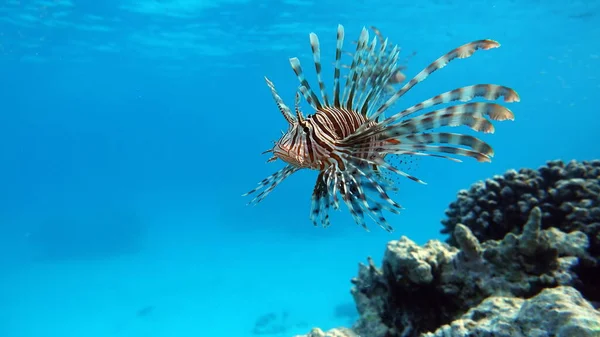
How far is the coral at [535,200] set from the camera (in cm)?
430

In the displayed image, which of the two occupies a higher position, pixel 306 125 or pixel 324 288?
pixel 324 288

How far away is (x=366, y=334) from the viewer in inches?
152

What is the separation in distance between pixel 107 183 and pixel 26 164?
1164 centimetres

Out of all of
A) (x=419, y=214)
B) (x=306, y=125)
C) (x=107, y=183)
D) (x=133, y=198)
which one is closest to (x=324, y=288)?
(x=306, y=125)

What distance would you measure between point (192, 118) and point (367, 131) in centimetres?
6316

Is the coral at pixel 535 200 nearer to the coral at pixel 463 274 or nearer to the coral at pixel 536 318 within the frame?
the coral at pixel 463 274

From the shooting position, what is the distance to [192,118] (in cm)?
6309

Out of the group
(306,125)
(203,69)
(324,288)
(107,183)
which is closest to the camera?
(306,125)

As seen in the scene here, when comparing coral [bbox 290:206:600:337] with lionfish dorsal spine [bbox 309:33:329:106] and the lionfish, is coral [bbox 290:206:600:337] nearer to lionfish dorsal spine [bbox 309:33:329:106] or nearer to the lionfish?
the lionfish

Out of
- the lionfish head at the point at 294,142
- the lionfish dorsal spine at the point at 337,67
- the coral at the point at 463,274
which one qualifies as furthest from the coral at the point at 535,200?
the lionfish head at the point at 294,142

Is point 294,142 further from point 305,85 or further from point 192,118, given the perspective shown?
point 192,118

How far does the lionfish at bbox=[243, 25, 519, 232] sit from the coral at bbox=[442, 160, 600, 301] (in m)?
1.98

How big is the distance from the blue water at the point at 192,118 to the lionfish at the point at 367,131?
1.53 ft

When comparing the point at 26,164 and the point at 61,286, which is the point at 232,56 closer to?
the point at 61,286
